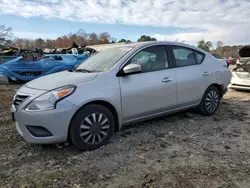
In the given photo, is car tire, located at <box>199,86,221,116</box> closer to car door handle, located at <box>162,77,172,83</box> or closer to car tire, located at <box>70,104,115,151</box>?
car door handle, located at <box>162,77,172,83</box>

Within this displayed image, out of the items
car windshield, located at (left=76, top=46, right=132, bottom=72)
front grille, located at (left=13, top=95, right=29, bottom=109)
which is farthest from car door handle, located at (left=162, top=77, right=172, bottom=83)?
front grille, located at (left=13, top=95, right=29, bottom=109)

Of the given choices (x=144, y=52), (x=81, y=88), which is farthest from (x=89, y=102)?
(x=144, y=52)

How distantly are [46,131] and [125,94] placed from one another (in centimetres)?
125

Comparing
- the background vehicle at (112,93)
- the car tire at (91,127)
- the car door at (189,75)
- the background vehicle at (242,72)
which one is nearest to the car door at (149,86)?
the background vehicle at (112,93)

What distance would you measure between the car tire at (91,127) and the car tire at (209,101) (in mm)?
2264

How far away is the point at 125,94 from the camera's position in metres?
3.71

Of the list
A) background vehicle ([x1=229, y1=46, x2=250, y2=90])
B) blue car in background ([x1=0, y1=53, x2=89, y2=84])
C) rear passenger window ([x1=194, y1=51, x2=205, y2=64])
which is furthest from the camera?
blue car in background ([x1=0, y1=53, x2=89, y2=84])

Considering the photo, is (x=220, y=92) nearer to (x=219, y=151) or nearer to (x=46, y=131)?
(x=219, y=151)

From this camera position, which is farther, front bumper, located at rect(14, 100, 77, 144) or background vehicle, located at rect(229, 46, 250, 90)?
background vehicle, located at rect(229, 46, 250, 90)

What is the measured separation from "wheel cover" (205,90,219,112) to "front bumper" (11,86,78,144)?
2991 millimetres

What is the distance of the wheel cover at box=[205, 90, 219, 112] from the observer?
200 inches

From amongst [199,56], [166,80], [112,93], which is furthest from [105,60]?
[199,56]

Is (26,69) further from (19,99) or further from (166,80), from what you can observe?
(166,80)

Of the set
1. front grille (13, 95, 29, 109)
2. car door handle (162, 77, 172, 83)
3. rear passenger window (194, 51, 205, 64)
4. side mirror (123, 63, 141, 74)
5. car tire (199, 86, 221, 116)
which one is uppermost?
rear passenger window (194, 51, 205, 64)
